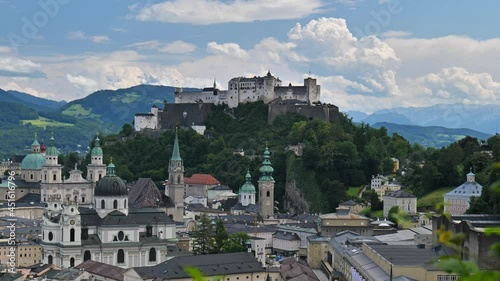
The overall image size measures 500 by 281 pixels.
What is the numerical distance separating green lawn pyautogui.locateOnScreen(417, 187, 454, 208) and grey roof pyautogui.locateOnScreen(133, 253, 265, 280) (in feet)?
76.8

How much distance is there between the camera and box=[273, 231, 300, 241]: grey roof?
6786cm

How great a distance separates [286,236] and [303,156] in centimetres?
1957

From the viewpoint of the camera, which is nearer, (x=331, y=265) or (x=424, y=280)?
(x=424, y=280)

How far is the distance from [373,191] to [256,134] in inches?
962

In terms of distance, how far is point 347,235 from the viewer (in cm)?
6203

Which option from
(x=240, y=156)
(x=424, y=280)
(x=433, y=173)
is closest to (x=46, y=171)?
(x=240, y=156)

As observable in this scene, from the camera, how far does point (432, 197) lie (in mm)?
72062

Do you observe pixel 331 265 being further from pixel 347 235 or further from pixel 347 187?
pixel 347 187

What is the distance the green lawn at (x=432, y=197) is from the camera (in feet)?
230

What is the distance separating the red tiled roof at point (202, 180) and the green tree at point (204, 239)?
32386mm

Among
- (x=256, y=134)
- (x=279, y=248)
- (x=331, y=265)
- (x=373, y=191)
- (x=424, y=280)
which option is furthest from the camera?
(x=256, y=134)

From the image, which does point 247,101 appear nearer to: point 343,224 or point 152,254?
point 343,224

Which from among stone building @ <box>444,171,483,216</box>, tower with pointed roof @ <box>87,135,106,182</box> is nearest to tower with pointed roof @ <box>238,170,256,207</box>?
tower with pointed roof @ <box>87,135,106,182</box>

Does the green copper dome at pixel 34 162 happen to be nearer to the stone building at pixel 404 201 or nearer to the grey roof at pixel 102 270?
the stone building at pixel 404 201
